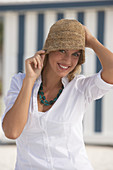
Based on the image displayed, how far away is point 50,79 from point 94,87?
28 cm

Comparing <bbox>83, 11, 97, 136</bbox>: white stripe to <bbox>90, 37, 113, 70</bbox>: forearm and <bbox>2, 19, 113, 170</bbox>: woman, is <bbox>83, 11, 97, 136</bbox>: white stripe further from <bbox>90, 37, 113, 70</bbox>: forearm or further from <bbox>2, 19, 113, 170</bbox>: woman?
<bbox>2, 19, 113, 170</bbox>: woman

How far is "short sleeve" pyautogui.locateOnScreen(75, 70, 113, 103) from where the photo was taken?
5.52ft

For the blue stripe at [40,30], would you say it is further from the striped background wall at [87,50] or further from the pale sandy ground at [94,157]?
the pale sandy ground at [94,157]

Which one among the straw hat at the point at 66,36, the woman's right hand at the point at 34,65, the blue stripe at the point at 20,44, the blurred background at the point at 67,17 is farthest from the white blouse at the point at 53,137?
the blue stripe at the point at 20,44

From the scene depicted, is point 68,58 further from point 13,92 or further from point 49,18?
point 49,18

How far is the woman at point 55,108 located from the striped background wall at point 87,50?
156 inches

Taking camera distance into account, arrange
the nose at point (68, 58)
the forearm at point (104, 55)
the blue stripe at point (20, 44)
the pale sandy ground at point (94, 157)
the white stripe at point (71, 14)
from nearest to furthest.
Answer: the nose at point (68, 58) → the forearm at point (104, 55) → the pale sandy ground at point (94, 157) → the white stripe at point (71, 14) → the blue stripe at point (20, 44)

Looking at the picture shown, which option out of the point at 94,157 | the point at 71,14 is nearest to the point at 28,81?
the point at 94,157

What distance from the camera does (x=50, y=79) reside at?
180cm

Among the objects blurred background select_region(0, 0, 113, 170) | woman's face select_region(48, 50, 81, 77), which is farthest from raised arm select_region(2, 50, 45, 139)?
blurred background select_region(0, 0, 113, 170)

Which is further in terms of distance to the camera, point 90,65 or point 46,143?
point 90,65

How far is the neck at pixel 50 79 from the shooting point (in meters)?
1.78

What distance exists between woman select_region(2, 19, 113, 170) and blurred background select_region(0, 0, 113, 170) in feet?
12.4

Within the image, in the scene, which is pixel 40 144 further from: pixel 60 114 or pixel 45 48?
pixel 45 48
